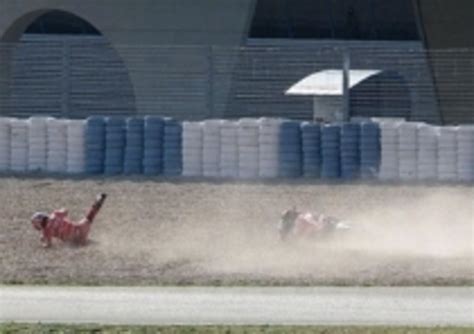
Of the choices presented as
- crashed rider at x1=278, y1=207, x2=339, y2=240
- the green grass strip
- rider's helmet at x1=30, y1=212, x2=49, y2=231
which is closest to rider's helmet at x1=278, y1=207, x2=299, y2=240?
crashed rider at x1=278, y1=207, x2=339, y2=240

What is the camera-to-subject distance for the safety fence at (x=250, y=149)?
23953 millimetres

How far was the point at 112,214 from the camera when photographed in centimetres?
1980

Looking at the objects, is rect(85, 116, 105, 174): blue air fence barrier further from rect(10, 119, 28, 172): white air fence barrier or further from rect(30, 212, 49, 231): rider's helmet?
rect(30, 212, 49, 231): rider's helmet

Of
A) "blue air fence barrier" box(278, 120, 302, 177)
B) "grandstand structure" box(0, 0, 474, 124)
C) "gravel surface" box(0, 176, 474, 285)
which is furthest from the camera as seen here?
"grandstand structure" box(0, 0, 474, 124)

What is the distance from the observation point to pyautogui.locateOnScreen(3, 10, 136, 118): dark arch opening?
29.1 metres

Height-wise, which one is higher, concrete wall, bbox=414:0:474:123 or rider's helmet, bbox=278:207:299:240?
concrete wall, bbox=414:0:474:123

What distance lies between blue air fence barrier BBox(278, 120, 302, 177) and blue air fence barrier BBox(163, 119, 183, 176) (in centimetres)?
149

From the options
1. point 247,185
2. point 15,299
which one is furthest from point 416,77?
point 15,299

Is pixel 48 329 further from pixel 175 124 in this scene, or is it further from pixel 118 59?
pixel 118 59

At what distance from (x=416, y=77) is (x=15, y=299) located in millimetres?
17839

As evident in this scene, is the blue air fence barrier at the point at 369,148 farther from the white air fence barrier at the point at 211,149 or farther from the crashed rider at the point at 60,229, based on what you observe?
the crashed rider at the point at 60,229

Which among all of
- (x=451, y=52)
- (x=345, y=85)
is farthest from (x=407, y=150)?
(x=451, y=52)

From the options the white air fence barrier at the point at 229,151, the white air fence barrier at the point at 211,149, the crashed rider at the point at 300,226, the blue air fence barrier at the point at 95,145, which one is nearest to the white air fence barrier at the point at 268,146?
the white air fence barrier at the point at 229,151

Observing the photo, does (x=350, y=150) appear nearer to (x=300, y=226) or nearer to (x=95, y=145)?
(x=95, y=145)
